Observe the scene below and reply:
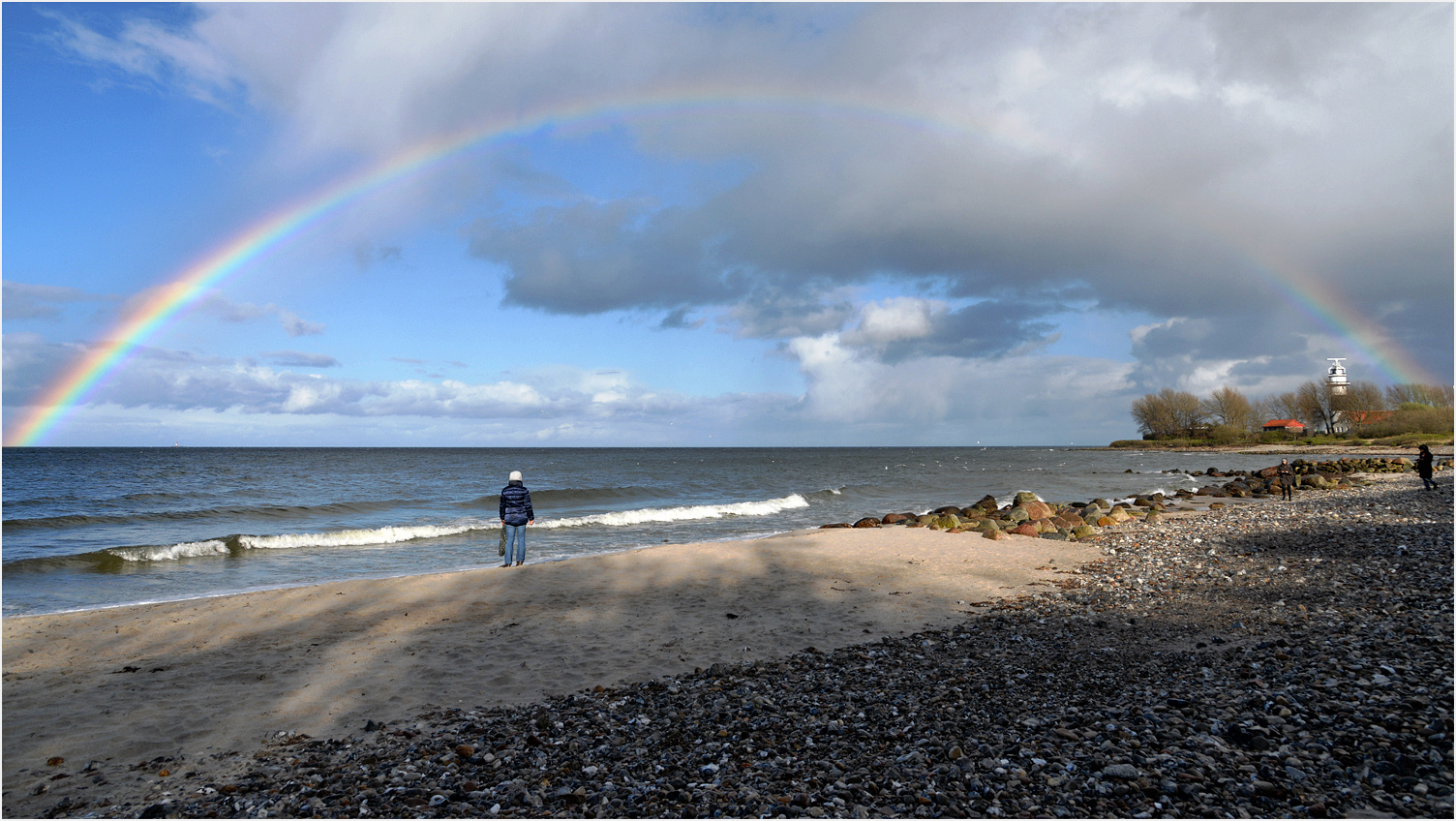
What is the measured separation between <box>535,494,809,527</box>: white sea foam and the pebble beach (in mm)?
20405

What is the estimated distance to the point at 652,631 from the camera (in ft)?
35.8

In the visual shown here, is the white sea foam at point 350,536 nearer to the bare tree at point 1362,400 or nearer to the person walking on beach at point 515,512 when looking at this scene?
the person walking on beach at point 515,512

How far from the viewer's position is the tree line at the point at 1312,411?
10044cm

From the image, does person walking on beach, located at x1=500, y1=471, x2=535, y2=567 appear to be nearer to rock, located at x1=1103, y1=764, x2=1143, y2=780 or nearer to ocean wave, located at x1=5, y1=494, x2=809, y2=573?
ocean wave, located at x1=5, y1=494, x2=809, y2=573

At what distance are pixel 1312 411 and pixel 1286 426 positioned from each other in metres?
7.07

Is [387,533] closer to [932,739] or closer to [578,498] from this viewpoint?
[578,498]

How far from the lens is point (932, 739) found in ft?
19.1

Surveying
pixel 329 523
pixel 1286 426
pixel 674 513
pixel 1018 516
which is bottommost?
pixel 674 513

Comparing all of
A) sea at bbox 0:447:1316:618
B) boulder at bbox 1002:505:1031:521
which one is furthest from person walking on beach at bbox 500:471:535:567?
boulder at bbox 1002:505:1031:521

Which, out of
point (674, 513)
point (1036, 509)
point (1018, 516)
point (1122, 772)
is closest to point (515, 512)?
point (1122, 772)

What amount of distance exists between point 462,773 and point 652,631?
534 centimetres

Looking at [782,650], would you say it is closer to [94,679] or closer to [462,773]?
[462,773]

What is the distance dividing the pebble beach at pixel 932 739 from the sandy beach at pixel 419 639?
259mm

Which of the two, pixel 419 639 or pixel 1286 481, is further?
pixel 1286 481
